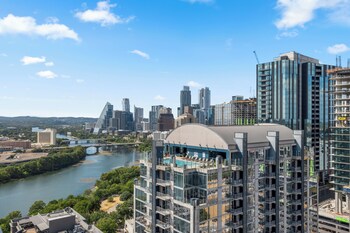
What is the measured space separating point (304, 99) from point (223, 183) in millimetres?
34256

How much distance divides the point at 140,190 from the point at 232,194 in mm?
5584

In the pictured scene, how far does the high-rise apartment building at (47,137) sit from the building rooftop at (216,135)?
104m

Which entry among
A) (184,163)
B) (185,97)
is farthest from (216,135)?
(185,97)

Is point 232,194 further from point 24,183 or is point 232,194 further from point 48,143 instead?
point 48,143

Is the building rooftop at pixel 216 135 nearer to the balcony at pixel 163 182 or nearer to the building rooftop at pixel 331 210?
the balcony at pixel 163 182

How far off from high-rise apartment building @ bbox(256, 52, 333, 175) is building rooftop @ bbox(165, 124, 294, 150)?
26.3 metres

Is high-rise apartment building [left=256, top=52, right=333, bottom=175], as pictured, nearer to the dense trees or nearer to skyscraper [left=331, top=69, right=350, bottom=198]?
skyscraper [left=331, top=69, right=350, bottom=198]

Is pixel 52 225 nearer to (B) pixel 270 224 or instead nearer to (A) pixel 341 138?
(B) pixel 270 224

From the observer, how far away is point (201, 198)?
1465cm

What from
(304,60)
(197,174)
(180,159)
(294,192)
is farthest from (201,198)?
(304,60)

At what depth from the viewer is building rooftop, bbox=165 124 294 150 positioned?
649 inches

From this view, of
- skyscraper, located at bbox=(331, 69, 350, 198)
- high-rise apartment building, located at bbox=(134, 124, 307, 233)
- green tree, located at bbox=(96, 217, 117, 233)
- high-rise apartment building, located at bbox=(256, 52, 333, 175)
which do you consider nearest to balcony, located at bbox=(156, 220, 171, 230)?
high-rise apartment building, located at bbox=(134, 124, 307, 233)

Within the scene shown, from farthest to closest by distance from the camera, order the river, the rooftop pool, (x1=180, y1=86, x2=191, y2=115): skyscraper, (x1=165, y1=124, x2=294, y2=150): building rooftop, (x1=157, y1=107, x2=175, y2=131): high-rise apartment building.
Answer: (x1=180, y1=86, x2=191, y2=115): skyscraper, (x1=157, y1=107, x2=175, y2=131): high-rise apartment building, the river, (x1=165, y1=124, x2=294, y2=150): building rooftop, the rooftop pool

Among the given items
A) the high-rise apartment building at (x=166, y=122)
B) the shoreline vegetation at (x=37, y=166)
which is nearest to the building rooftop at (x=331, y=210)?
the shoreline vegetation at (x=37, y=166)
